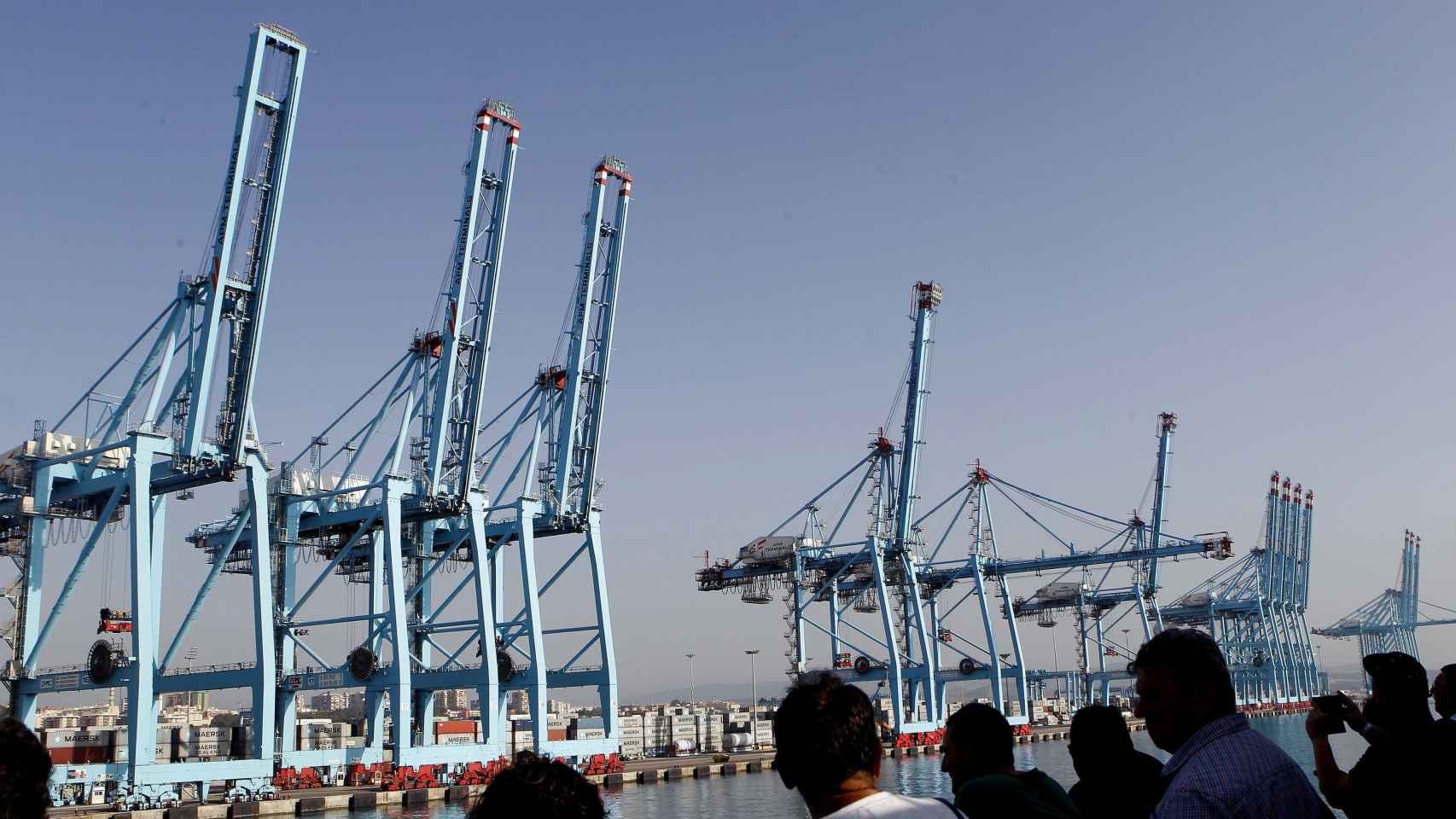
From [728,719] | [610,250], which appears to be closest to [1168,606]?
[728,719]

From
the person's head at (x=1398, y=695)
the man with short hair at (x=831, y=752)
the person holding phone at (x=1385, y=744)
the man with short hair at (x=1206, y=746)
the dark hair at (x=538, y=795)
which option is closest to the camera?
the dark hair at (x=538, y=795)

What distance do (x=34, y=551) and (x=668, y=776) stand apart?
31288 mm

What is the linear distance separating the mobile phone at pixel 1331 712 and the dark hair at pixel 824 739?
271 centimetres

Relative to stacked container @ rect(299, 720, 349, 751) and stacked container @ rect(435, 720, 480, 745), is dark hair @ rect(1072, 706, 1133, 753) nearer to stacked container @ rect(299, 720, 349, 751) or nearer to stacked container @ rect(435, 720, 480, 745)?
stacked container @ rect(299, 720, 349, 751)

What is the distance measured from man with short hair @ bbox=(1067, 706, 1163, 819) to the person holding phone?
2.44 ft

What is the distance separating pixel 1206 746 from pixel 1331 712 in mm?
1785

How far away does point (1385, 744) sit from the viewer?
5664mm

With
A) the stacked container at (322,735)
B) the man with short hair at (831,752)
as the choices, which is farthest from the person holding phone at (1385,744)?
the stacked container at (322,735)

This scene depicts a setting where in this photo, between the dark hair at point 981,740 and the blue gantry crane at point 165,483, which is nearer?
the dark hair at point 981,740

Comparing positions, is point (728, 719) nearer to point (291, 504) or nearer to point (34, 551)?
point (291, 504)

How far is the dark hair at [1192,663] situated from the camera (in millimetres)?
4430

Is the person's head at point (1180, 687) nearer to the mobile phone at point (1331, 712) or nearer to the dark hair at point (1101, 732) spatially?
the dark hair at point (1101, 732)

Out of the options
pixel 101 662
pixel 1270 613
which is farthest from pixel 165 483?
pixel 1270 613

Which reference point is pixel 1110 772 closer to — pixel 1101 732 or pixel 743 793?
pixel 1101 732
